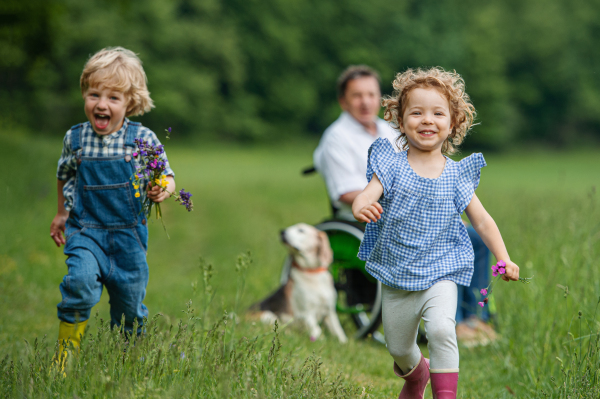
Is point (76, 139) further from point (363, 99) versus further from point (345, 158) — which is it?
point (363, 99)

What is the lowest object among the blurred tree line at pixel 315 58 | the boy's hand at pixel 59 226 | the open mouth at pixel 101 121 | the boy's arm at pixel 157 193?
the boy's hand at pixel 59 226

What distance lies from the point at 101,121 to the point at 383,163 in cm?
146

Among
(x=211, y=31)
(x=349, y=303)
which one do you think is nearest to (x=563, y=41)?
(x=211, y=31)

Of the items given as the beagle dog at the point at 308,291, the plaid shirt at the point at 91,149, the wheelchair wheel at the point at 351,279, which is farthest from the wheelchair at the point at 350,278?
the plaid shirt at the point at 91,149

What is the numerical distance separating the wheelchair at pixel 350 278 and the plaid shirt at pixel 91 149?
214 cm

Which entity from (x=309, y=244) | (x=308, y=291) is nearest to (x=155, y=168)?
(x=309, y=244)

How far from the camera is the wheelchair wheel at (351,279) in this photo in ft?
16.1

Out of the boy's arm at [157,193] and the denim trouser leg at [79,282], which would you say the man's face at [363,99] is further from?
the denim trouser leg at [79,282]

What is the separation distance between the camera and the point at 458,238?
106 inches

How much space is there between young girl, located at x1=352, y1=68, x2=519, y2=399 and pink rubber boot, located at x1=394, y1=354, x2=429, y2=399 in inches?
1.9

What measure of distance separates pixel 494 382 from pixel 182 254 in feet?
20.2

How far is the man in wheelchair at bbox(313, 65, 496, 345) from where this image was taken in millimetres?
4758

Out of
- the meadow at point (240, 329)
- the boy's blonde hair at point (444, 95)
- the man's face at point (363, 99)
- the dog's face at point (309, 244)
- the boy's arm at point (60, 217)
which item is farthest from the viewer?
the man's face at point (363, 99)

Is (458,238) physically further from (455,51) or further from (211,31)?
(455,51)
